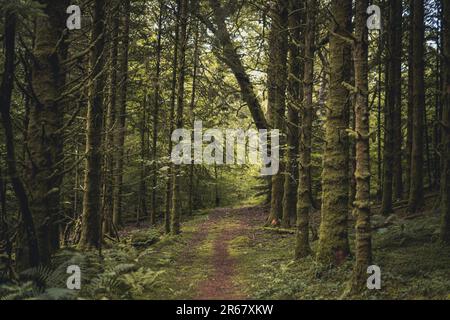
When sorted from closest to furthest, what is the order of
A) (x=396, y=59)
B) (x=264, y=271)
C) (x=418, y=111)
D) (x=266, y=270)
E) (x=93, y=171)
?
(x=264, y=271) < (x=266, y=270) < (x=93, y=171) < (x=418, y=111) < (x=396, y=59)

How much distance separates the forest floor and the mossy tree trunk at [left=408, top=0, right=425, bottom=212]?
1.23 metres

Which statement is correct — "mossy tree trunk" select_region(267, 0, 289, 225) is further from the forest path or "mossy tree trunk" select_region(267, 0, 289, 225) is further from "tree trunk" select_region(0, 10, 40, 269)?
"tree trunk" select_region(0, 10, 40, 269)

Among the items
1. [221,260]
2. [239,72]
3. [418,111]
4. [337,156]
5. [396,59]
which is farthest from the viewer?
[239,72]

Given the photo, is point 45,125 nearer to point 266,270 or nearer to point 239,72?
point 266,270

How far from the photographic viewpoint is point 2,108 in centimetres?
643

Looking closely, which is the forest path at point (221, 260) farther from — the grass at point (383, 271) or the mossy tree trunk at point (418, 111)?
the mossy tree trunk at point (418, 111)

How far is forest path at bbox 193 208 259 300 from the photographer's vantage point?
26.8 feet

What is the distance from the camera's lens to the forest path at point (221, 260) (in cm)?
818

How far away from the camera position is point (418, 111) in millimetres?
14391

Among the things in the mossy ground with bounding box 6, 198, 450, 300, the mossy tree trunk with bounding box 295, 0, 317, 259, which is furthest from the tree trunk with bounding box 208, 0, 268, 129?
the mossy ground with bounding box 6, 198, 450, 300

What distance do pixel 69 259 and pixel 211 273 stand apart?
370 centimetres

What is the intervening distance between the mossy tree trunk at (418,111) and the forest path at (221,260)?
273 inches

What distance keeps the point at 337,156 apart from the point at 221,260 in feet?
15.8

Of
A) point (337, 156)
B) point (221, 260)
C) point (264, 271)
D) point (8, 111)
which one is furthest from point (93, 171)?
point (337, 156)
